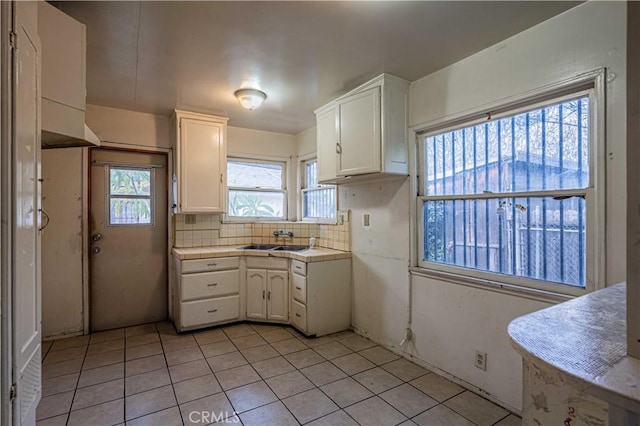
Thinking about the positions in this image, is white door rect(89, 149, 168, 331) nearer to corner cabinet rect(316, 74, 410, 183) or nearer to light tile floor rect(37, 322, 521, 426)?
light tile floor rect(37, 322, 521, 426)

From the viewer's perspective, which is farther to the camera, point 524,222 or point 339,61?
point 339,61

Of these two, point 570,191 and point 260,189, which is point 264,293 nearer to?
point 260,189

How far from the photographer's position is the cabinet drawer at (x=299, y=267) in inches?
124

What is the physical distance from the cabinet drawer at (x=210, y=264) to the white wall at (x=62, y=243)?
1.06m

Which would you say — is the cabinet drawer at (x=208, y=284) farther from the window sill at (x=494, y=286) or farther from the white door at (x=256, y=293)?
the window sill at (x=494, y=286)

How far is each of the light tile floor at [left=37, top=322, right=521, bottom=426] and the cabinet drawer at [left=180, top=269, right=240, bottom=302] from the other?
42 cm

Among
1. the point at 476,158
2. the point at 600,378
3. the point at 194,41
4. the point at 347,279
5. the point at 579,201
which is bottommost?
the point at 347,279

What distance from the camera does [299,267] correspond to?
10.6ft

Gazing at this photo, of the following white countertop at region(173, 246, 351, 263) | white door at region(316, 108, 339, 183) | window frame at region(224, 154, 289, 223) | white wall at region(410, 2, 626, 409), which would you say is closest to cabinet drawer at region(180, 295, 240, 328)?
white countertop at region(173, 246, 351, 263)

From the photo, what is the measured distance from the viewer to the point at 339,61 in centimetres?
229

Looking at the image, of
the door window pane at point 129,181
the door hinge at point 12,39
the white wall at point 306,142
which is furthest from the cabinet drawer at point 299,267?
the door hinge at point 12,39

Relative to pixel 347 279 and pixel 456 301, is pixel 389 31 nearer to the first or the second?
pixel 456 301

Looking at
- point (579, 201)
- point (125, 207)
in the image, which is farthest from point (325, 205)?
point (579, 201)

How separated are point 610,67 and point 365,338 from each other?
105 inches
